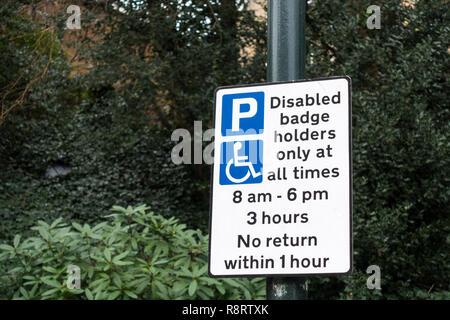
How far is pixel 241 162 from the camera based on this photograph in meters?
2.69

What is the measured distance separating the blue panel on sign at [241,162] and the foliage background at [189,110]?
13.6ft

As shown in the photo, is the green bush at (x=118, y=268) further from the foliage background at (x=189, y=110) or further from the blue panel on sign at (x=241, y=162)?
the blue panel on sign at (x=241, y=162)

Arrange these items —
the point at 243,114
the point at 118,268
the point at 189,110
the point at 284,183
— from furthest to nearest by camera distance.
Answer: the point at 189,110 < the point at 118,268 < the point at 243,114 < the point at 284,183

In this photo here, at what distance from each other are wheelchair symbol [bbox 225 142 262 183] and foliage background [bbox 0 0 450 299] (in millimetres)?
4154

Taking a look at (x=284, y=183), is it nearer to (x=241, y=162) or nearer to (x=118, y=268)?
(x=241, y=162)

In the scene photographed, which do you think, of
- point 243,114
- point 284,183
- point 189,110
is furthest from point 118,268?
point 189,110

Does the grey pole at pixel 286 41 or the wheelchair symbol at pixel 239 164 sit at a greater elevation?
the grey pole at pixel 286 41

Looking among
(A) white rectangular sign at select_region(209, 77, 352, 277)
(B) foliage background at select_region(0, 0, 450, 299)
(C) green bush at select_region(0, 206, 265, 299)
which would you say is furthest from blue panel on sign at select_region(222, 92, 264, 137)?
(B) foliage background at select_region(0, 0, 450, 299)

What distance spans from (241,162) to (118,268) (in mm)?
3477

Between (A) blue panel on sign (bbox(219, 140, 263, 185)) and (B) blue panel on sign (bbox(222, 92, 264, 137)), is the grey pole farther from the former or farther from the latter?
(A) blue panel on sign (bbox(219, 140, 263, 185))

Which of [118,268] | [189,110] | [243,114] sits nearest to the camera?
[243,114]

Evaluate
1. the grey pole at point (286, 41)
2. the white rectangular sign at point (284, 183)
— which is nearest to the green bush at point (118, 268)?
the white rectangular sign at point (284, 183)

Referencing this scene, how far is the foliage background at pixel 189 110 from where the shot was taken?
25.2 ft
